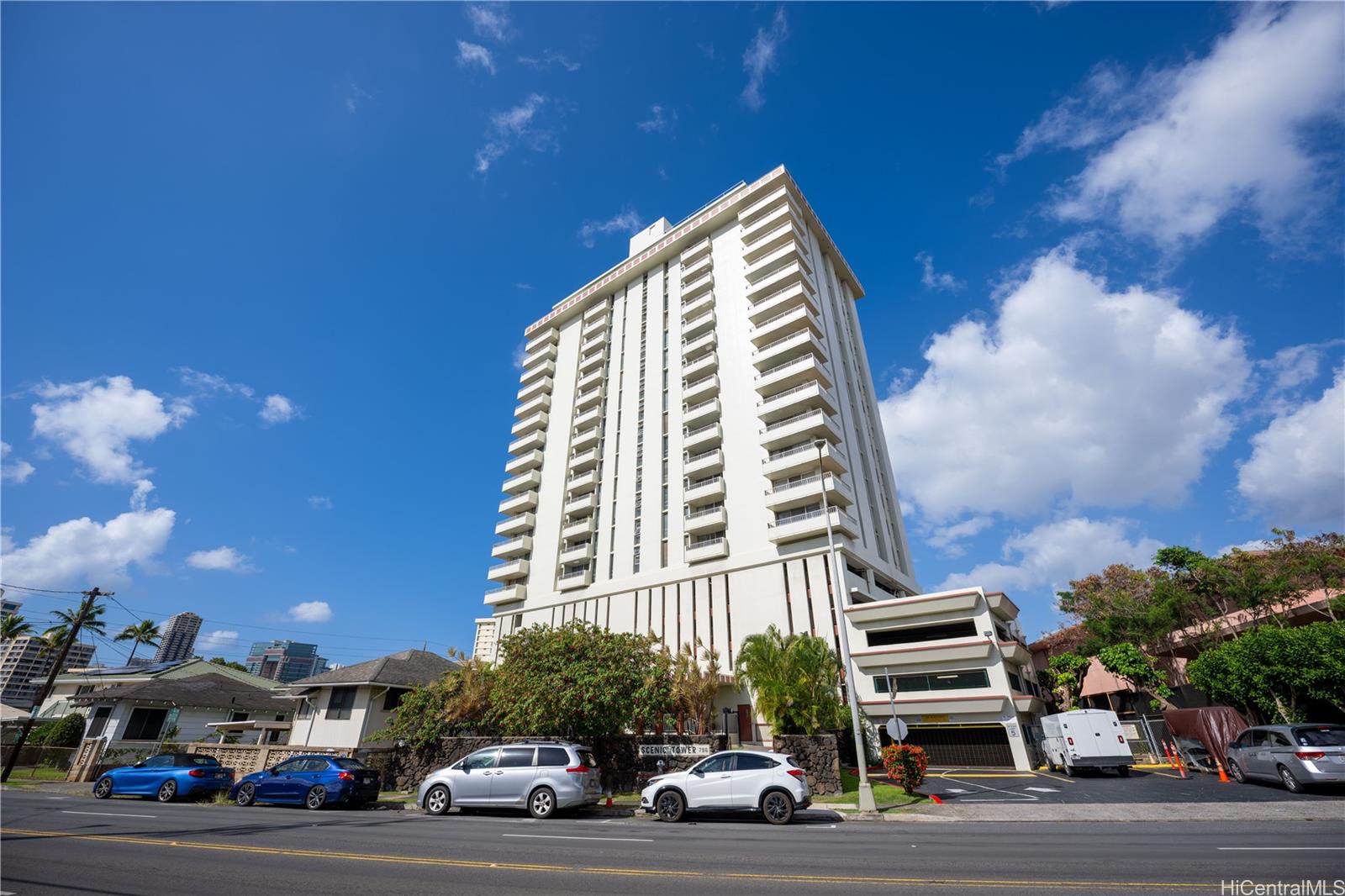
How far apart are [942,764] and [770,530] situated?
1666 cm

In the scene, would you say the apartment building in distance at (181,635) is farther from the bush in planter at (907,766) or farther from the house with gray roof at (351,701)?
the bush in planter at (907,766)

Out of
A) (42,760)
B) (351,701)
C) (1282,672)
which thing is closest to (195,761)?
(351,701)

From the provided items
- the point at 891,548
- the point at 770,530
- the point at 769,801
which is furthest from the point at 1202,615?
the point at 769,801

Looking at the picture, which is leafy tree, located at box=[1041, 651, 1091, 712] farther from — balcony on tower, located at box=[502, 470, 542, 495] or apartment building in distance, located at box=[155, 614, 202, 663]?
apartment building in distance, located at box=[155, 614, 202, 663]

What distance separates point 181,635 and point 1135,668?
212 m

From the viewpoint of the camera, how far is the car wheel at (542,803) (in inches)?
607

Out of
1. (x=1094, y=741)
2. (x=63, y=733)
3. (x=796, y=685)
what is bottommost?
(x=1094, y=741)

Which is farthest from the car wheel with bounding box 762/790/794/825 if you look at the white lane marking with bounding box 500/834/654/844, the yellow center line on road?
the yellow center line on road

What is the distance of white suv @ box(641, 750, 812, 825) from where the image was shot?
14023mm

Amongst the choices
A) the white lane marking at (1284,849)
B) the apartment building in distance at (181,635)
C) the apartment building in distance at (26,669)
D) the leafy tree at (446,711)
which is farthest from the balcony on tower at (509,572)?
the apartment building in distance at (181,635)

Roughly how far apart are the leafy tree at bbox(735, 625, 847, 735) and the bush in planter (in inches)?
166

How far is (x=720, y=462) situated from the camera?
4444 cm

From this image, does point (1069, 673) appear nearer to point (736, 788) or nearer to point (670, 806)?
point (736, 788)

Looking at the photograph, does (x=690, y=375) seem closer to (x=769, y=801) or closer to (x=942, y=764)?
(x=942, y=764)
